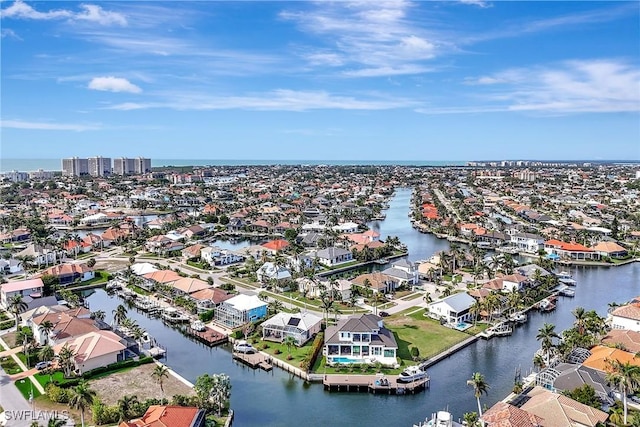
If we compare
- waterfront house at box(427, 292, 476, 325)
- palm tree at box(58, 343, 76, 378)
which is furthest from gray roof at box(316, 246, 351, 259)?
palm tree at box(58, 343, 76, 378)

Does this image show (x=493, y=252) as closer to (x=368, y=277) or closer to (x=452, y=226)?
(x=452, y=226)

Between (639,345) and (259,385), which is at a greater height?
(639,345)

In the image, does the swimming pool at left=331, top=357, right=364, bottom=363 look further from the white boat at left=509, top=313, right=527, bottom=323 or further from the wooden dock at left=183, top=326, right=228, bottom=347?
the white boat at left=509, top=313, right=527, bottom=323

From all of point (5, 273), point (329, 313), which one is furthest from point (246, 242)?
Result: point (329, 313)

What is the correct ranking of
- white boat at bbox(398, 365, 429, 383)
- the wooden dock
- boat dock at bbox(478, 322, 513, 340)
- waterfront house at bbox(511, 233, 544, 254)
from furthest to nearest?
1. waterfront house at bbox(511, 233, 544, 254)
2. boat dock at bbox(478, 322, 513, 340)
3. the wooden dock
4. white boat at bbox(398, 365, 429, 383)

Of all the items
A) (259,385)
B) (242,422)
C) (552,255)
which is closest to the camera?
(242,422)

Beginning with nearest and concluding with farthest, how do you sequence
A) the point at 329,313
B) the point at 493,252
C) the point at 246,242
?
the point at 329,313 < the point at 493,252 < the point at 246,242
